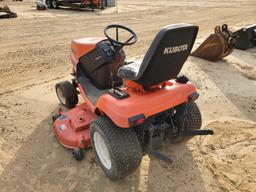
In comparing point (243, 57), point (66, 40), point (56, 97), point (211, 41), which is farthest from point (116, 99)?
point (66, 40)

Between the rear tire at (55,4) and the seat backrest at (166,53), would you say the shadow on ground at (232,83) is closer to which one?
the seat backrest at (166,53)

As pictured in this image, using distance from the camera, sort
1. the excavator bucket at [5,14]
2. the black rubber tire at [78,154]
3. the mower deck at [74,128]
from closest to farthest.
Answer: the black rubber tire at [78,154], the mower deck at [74,128], the excavator bucket at [5,14]

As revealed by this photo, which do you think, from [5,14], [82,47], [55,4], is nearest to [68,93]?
[82,47]

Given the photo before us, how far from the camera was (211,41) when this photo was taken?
20.8ft

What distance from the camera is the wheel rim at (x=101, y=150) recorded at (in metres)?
3.00

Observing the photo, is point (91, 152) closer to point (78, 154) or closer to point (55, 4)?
point (78, 154)

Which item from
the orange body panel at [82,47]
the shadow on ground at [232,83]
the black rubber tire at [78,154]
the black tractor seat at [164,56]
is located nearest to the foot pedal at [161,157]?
the black tractor seat at [164,56]

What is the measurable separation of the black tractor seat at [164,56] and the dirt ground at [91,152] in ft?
3.15

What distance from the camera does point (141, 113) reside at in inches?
103

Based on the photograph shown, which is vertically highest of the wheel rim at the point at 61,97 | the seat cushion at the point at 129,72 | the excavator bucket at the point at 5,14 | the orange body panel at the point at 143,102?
the seat cushion at the point at 129,72

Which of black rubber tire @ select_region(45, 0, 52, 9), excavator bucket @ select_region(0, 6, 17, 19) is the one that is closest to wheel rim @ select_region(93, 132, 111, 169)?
excavator bucket @ select_region(0, 6, 17, 19)

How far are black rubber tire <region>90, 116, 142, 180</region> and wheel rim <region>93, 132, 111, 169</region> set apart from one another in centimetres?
18

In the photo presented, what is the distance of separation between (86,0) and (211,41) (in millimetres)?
9244

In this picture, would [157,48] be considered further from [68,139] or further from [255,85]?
[255,85]
